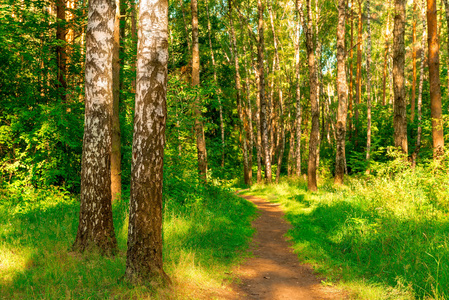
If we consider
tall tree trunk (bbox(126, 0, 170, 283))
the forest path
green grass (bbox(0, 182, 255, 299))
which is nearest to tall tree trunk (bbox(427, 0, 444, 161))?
the forest path

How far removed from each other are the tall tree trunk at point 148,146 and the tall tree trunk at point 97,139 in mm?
1487

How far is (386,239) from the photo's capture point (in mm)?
6355

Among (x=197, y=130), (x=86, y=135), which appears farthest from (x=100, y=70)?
(x=197, y=130)

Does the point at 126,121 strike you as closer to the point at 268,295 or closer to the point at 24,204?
the point at 24,204

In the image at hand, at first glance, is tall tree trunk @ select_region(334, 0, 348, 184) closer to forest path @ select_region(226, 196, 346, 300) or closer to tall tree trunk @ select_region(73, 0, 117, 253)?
forest path @ select_region(226, 196, 346, 300)

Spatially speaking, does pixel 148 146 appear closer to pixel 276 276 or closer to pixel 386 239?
pixel 276 276

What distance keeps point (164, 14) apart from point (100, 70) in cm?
198

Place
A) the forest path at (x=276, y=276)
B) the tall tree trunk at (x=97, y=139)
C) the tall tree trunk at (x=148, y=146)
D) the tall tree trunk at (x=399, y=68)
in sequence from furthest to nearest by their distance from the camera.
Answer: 1. the tall tree trunk at (x=399, y=68)
2. the tall tree trunk at (x=97, y=139)
3. the forest path at (x=276, y=276)
4. the tall tree trunk at (x=148, y=146)

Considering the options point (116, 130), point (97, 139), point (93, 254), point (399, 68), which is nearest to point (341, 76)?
point (399, 68)

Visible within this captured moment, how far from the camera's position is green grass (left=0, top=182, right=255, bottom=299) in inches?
169

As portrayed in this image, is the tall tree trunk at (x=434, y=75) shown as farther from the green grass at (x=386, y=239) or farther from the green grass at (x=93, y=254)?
the green grass at (x=93, y=254)

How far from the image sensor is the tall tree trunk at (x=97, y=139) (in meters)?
5.50

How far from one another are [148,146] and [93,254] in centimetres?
249

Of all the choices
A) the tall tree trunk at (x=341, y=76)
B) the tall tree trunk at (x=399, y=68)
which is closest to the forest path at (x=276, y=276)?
the tall tree trunk at (x=399, y=68)
